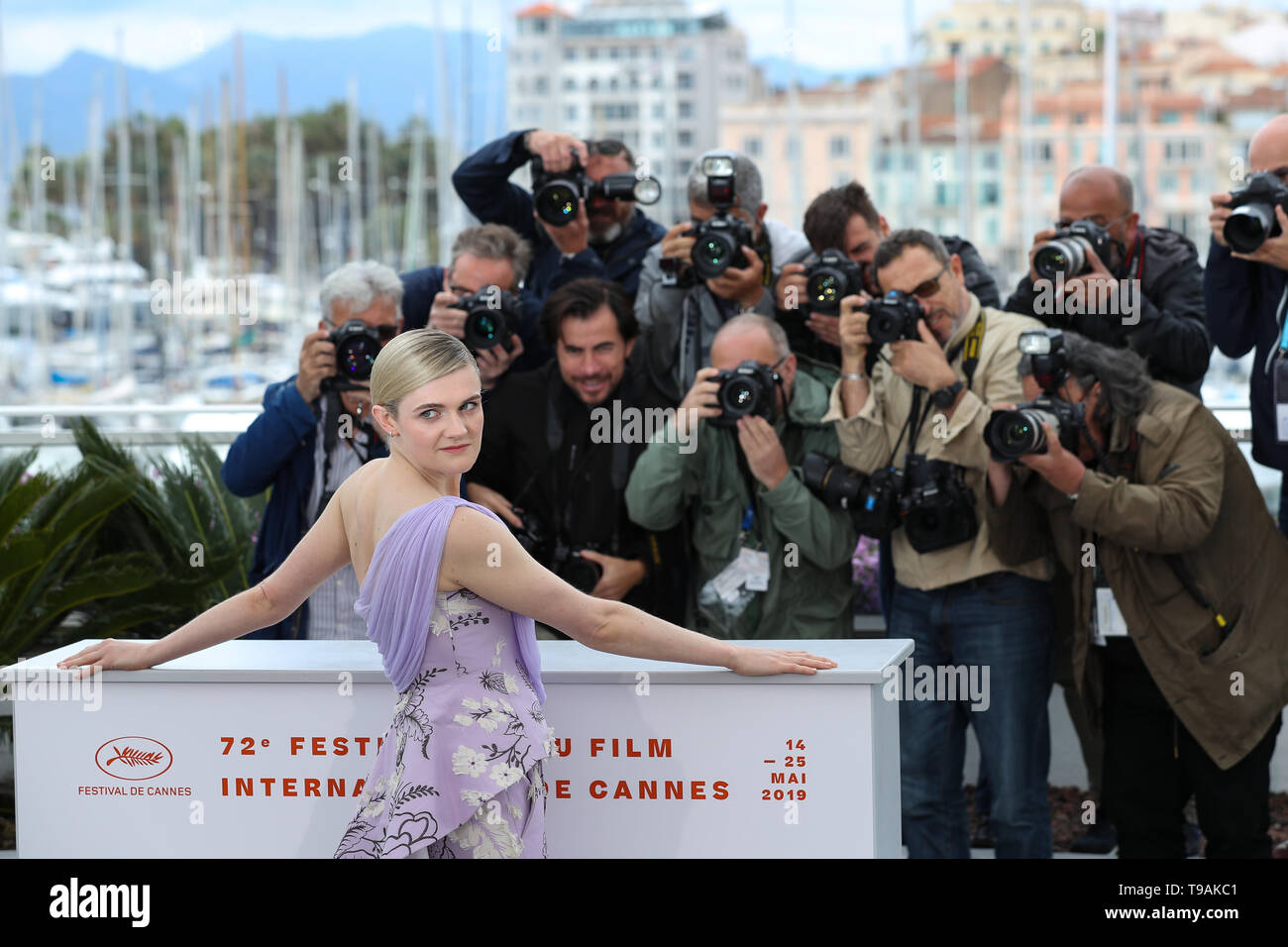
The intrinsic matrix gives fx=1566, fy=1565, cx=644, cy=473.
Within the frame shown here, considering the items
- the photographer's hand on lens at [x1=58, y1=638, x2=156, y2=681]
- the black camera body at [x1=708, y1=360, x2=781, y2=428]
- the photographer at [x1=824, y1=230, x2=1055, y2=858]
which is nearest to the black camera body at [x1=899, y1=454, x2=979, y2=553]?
the photographer at [x1=824, y1=230, x2=1055, y2=858]

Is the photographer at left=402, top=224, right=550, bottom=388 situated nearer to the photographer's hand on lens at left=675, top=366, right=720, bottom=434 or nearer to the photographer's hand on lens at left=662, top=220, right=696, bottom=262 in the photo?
the photographer's hand on lens at left=662, top=220, right=696, bottom=262

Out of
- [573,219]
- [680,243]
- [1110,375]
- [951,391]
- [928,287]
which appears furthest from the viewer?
[573,219]


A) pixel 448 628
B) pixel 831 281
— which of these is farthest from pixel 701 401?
pixel 448 628

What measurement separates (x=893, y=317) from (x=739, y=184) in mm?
891

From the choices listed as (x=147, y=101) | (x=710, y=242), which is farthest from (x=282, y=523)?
(x=147, y=101)

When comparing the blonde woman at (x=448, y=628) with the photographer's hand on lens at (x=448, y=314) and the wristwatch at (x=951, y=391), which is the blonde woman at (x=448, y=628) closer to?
the wristwatch at (x=951, y=391)

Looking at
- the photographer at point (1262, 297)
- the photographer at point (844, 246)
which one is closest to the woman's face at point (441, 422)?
the photographer at point (844, 246)

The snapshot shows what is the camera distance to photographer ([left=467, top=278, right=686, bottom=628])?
183 inches

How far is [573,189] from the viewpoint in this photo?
5082mm

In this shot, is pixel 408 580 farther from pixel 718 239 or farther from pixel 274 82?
pixel 274 82

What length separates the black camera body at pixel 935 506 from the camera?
4355 mm

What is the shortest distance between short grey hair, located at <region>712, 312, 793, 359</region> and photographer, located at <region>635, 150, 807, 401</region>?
9.6 inches
